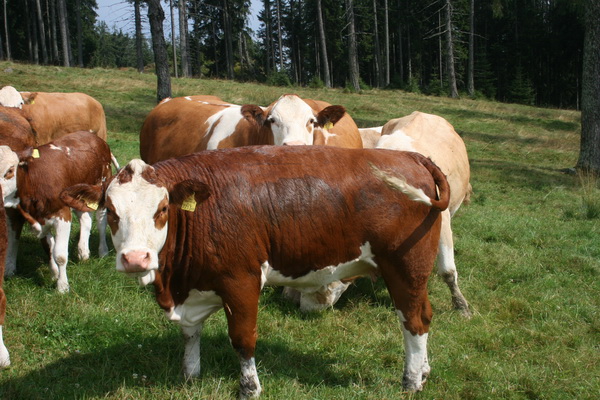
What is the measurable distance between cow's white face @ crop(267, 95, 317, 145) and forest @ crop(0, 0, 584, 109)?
34.2 meters

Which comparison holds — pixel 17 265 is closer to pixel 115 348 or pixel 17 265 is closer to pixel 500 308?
pixel 115 348

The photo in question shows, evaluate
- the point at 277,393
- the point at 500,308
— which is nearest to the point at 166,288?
the point at 277,393

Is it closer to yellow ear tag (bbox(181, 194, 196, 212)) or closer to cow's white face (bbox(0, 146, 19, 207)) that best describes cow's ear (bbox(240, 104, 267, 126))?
cow's white face (bbox(0, 146, 19, 207))

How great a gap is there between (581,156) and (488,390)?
463 inches

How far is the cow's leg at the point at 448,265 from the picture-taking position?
18.8ft

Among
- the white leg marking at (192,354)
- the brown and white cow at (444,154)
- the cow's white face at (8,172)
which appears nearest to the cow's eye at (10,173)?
the cow's white face at (8,172)

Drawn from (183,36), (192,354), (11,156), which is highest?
(183,36)

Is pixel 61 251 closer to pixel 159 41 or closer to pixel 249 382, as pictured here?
pixel 249 382

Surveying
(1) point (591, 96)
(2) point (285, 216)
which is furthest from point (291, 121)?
(1) point (591, 96)

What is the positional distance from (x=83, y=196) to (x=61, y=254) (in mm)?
2748

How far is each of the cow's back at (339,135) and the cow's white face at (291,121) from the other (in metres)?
0.30

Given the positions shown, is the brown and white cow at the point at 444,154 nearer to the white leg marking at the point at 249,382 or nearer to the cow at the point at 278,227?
the cow at the point at 278,227

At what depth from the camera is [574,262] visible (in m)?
7.11

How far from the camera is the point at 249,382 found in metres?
3.85
